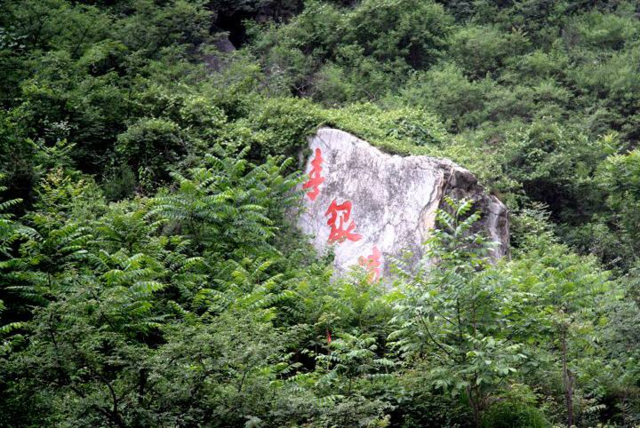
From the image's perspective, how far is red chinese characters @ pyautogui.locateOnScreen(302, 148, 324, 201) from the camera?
13420 millimetres

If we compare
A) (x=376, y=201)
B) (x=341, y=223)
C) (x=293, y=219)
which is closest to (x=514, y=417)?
(x=376, y=201)

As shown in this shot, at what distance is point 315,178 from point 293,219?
1.03 meters

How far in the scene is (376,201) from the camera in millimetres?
12617

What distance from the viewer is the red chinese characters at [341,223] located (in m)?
12.6

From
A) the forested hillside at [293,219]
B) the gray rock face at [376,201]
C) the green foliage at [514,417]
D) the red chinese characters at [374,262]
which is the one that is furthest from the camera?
the gray rock face at [376,201]

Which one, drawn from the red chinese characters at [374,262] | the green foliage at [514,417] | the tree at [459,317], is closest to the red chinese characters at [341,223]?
the red chinese characters at [374,262]

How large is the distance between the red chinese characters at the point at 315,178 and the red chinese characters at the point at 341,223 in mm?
536

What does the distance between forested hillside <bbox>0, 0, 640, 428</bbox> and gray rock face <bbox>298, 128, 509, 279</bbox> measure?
0.45 m

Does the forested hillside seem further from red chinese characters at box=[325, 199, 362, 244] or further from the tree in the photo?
red chinese characters at box=[325, 199, 362, 244]

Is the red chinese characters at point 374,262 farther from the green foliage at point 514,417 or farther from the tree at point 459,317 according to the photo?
the green foliage at point 514,417

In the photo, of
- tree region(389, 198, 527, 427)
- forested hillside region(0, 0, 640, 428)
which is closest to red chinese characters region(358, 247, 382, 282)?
forested hillside region(0, 0, 640, 428)

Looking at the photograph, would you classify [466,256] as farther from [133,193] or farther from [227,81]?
[227,81]

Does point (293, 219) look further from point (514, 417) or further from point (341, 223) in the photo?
point (514, 417)

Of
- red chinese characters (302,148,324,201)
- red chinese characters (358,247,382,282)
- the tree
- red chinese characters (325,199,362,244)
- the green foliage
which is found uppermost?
the tree
